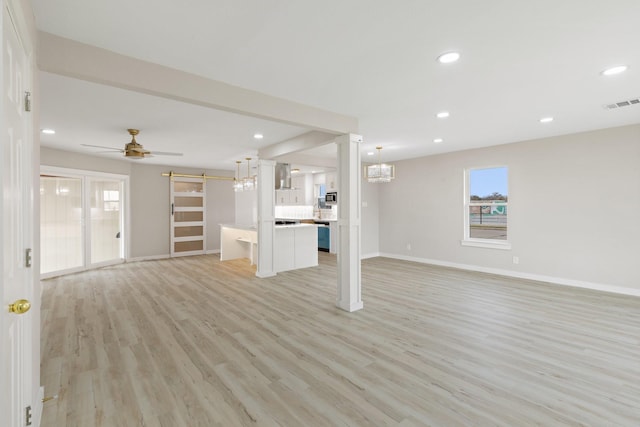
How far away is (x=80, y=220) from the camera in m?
6.36

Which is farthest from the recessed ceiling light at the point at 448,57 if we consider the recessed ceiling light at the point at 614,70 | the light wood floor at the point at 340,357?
the light wood floor at the point at 340,357

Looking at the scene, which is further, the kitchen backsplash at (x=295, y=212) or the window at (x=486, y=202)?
the kitchen backsplash at (x=295, y=212)

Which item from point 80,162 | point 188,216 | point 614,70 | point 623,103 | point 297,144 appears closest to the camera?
point 614,70

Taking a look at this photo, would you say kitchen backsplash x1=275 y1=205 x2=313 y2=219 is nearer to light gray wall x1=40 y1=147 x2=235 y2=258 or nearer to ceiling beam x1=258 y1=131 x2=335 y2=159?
light gray wall x1=40 y1=147 x2=235 y2=258

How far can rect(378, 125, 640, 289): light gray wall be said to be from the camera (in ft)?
15.0

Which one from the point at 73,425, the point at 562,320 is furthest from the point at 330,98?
the point at 562,320

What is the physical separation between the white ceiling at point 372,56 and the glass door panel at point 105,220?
2927 mm

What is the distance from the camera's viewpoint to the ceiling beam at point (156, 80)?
6.91 feet

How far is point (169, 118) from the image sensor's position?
396cm

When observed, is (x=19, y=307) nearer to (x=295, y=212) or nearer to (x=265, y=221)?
(x=265, y=221)

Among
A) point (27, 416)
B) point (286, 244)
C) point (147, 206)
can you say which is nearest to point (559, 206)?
point (286, 244)

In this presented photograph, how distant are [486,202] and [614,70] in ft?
12.5

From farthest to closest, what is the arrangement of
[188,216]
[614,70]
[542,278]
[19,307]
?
[188,216] < [542,278] < [614,70] < [19,307]

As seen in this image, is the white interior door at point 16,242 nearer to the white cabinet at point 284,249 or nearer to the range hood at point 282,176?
the white cabinet at point 284,249
